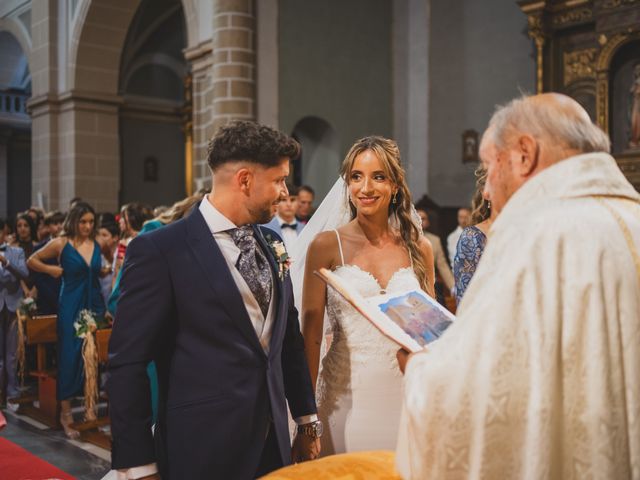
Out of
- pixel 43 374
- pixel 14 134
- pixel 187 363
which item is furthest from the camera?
pixel 14 134

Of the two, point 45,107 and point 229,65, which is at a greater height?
point 45,107

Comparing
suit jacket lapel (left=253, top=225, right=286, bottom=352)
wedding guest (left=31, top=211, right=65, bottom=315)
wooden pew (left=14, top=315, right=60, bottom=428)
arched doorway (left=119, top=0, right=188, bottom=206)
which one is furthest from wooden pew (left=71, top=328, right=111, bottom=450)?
arched doorway (left=119, top=0, right=188, bottom=206)

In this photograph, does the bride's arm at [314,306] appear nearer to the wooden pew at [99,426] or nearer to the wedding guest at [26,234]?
the wooden pew at [99,426]

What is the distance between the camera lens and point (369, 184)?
276 centimetres

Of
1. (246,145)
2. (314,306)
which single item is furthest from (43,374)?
(246,145)

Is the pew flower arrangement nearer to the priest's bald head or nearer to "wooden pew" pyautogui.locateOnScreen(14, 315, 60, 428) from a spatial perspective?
"wooden pew" pyautogui.locateOnScreen(14, 315, 60, 428)

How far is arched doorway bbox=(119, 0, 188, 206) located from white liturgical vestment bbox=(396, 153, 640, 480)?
1503 cm

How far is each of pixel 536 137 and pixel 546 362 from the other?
50 cm

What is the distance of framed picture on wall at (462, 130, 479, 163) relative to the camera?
10.5 meters

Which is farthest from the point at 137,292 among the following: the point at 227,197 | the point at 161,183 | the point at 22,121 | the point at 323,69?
the point at 22,121

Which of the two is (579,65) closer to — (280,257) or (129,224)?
(129,224)

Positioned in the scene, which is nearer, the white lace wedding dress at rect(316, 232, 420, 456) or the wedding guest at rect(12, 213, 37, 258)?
the white lace wedding dress at rect(316, 232, 420, 456)

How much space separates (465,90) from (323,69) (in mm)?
2286

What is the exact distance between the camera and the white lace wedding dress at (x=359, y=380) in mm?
2588
